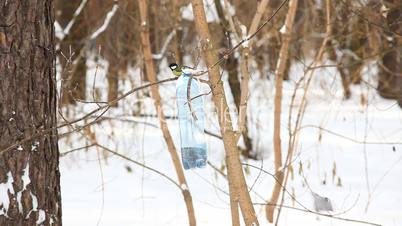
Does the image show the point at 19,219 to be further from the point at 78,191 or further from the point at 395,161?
the point at 395,161

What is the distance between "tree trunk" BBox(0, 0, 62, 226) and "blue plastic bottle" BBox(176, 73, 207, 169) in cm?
58

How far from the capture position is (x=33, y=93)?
2635 millimetres

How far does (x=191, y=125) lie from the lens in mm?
2523

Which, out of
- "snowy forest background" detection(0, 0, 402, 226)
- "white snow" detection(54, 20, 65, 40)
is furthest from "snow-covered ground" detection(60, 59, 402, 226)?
"white snow" detection(54, 20, 65, 40)

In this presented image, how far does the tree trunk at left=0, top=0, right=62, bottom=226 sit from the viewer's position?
259 centimetres

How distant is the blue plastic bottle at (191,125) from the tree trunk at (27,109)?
58 centimetres

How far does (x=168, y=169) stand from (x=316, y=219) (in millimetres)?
2244

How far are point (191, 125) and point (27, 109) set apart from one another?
0.67 m

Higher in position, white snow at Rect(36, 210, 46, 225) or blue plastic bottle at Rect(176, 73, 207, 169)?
blue plastic bottle at Rect(176, 73, 207, 169)

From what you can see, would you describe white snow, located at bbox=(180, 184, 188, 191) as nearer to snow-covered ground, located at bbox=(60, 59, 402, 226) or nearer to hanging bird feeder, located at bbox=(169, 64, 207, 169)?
snow-covered ground, located at bbox=(60, 59, 402, 226)

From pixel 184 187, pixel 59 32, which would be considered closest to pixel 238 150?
pixel 184 187

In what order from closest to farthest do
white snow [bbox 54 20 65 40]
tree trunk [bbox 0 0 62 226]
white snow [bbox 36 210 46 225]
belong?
tree trunk [bbox 0 0 62 226], white snow [bbox 36 210 46 225], white snow [bbox 54 20 65 40]

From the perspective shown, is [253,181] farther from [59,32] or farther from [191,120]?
[59,32]

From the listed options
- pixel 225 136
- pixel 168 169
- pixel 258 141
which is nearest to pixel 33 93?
pixel 225 136
